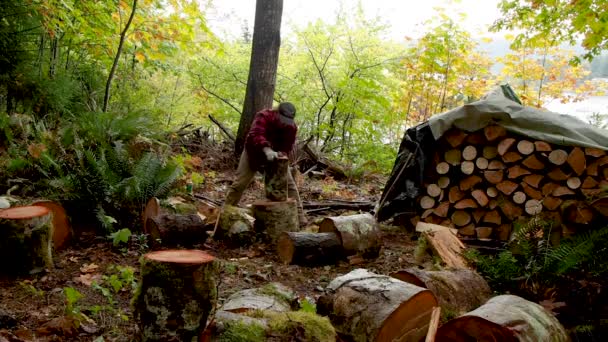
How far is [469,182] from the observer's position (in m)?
5.62

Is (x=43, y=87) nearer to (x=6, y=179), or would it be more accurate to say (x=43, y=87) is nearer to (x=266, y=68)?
(x=6, y=179)

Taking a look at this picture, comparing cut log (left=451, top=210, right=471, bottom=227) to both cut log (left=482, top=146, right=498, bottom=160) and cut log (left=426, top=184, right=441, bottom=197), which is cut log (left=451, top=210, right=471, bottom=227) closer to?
cut log (left=426, top=184, right=441, bottom=197)

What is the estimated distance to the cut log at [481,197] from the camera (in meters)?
5.55

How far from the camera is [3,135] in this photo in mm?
6031

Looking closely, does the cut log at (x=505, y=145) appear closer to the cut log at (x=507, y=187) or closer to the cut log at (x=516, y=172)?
the cut log at (x=516, y=172)

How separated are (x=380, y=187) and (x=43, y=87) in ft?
21.6

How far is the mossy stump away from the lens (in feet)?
7.60

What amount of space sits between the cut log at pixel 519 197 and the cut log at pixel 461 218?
61 centimetres

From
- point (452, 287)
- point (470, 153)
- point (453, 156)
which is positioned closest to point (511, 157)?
point (470, 153)

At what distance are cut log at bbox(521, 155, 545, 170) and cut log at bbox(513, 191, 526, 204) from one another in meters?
0.34

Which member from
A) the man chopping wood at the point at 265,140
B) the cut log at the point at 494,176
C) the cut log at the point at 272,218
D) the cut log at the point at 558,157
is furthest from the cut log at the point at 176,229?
the cut log at the point at 558,157

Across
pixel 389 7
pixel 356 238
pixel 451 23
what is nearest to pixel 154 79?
pixel 389 7

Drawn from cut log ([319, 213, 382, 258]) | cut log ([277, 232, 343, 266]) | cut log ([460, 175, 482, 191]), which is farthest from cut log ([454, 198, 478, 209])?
cut log ([277, 232, 343, 266])

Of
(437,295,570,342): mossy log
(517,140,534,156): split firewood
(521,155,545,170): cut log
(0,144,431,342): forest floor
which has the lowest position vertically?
(0,144,431,342): forest floor
